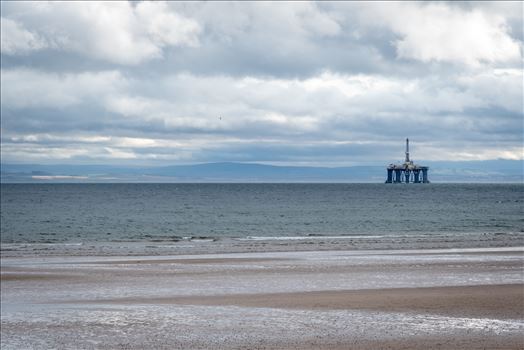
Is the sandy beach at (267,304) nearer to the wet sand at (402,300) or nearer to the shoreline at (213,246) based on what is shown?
the wet sand at (402,300)

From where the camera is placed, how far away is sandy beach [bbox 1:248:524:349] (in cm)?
1542

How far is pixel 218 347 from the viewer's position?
48.4 feet

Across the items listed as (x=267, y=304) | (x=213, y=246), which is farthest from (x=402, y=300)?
(x=213, y=246)

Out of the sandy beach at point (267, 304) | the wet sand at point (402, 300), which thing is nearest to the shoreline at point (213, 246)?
the sandy beach at point (267, 304)

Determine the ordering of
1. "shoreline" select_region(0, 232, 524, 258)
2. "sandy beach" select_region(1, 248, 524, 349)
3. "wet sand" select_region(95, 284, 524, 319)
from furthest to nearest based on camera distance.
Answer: "shoreline" select_region(0, 232, 524, 258), "wet sand" select_region(95, 284, 524, 319), "sandy beach" select_region(1, 248, 524, 349)

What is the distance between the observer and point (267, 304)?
19531mm

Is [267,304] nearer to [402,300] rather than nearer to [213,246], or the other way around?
[402,300]

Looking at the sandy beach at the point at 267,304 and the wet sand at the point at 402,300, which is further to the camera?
the wet sand at the point at 402,300

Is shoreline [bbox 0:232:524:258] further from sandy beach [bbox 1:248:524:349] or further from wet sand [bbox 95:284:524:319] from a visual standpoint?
wet sand [bbox 95:284:524:319]

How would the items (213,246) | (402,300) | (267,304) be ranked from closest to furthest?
(267,304), (402,300), (213,246)

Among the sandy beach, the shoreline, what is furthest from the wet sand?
A: the shoreline

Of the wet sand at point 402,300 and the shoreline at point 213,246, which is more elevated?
the wet sand at point 402,300

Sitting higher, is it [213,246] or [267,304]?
[267,304]

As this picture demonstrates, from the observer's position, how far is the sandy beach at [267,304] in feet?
50.6
